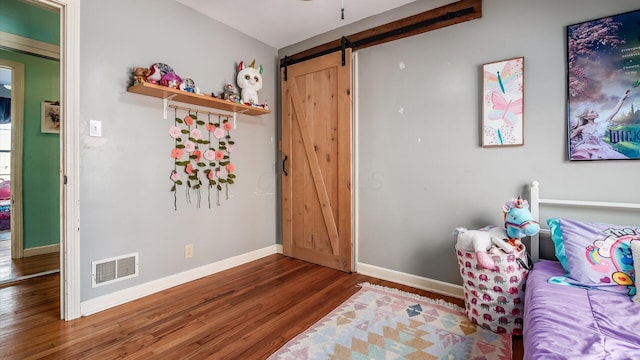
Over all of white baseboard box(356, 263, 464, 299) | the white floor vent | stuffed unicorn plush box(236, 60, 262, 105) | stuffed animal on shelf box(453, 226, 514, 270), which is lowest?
white baseboard box(356, 263, 464, 299)

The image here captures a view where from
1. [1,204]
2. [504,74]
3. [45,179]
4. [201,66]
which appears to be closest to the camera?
[504,74]

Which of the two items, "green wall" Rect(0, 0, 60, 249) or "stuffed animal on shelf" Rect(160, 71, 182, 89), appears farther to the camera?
"green wall" Rect(0, 0, 60, 249)

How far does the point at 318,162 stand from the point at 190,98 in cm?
134

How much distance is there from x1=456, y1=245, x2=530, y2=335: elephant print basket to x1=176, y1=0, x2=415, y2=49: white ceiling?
→ 85.5 inches

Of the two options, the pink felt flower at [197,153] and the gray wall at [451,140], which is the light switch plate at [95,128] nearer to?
the pink felt flower at [197,153]

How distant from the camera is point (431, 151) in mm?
2416

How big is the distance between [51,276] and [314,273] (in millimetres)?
2503

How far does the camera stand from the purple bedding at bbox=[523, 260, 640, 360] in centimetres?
97

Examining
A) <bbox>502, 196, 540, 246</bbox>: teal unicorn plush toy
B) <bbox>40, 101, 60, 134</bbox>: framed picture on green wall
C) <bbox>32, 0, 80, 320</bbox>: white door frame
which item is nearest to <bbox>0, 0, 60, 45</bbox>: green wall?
<bbox>40, 101, 60, 134</bbox>: framed picture on green wall

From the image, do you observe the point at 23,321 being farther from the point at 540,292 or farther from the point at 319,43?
the point at 319,43

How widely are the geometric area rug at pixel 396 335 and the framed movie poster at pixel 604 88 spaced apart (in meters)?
1.30

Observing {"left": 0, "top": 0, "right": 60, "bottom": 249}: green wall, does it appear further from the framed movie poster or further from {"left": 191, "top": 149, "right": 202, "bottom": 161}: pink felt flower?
the framed movie poster

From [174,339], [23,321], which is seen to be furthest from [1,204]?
[174,339]

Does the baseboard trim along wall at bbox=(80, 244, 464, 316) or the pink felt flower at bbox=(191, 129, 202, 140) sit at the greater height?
the pink felt flower at bbox=(191, 129, 202, 140)
